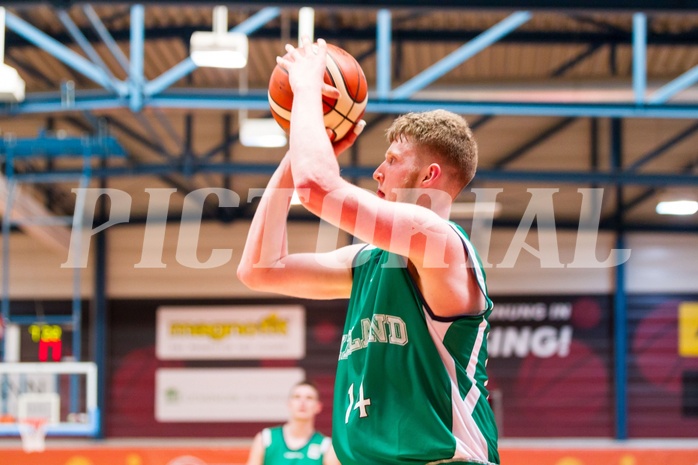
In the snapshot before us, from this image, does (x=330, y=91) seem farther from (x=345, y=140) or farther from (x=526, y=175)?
(x=526, y=175)

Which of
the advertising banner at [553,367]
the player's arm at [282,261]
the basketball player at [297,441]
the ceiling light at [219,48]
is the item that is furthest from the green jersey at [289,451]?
the advertising banner at [553,367]

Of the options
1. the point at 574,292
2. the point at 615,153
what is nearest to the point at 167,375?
the point at 574,292

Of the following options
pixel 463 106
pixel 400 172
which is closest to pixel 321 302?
pixel 463 106

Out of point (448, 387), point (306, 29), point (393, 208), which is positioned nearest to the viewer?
point (393, 208)

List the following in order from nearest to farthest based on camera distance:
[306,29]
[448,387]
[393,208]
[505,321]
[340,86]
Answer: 1. [393,208]
2. [448,387]
3. [340,86]
4. [306,29]
5. [505,321]

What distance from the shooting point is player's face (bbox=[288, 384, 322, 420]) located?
7399 millimetres

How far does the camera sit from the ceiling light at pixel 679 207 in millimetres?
12969

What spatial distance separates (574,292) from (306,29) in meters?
8.38

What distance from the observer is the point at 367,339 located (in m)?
2.56

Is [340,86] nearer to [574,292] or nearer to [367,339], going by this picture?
[367,339]

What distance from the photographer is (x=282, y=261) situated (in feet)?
9.13

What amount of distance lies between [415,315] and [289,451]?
17.5ft

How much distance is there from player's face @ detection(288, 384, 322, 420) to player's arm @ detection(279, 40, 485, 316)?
510 cm

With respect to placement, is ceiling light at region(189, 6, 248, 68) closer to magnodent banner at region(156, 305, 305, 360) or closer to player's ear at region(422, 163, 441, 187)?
player's ear at region(422, 163, 441, 187)
